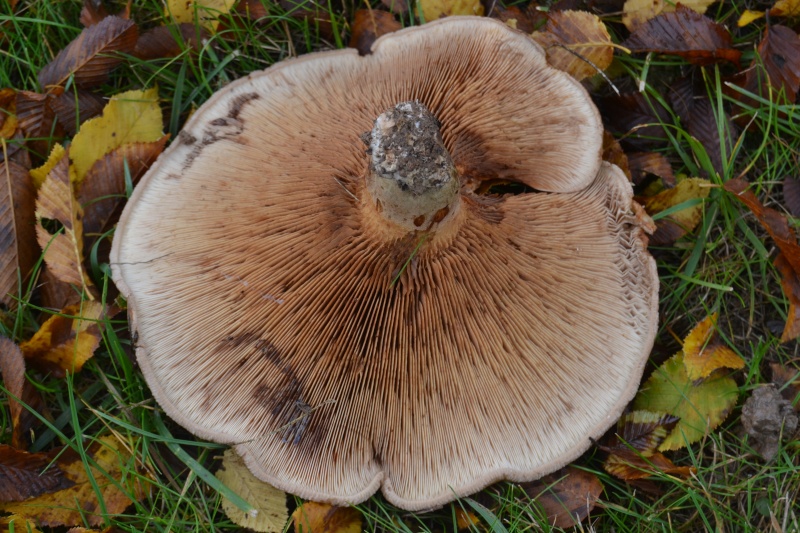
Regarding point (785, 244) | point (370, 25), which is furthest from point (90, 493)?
point (785, 244)

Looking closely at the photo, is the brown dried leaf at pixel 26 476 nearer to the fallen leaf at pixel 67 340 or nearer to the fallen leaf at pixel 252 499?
the fallen leaf at pixel 67 340

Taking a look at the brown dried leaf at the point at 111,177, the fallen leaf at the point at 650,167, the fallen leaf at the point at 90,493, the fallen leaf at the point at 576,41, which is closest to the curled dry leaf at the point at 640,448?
the fallen leaf at the point at 650,167

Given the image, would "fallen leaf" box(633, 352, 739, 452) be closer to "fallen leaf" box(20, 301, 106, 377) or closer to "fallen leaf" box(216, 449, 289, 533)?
→ "fallen leaf" box(216, 449, 289, 533)

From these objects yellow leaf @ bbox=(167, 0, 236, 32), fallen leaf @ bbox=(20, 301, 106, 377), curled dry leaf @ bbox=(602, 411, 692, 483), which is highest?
yellow leaf @ bbox=(167, 0, 236, 32)

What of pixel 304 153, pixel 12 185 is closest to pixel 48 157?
pixel 12 185

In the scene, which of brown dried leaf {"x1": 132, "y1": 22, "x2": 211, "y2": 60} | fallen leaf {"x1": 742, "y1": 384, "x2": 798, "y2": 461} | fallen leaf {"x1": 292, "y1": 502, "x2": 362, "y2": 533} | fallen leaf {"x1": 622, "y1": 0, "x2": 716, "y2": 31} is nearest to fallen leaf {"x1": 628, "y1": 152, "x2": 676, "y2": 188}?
fallen leaf {"x1": 622, "y1": 0, "x2": 716, "y2": 31}

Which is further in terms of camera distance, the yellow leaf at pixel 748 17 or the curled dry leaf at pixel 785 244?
the yellow leaf at pixel 748 17
